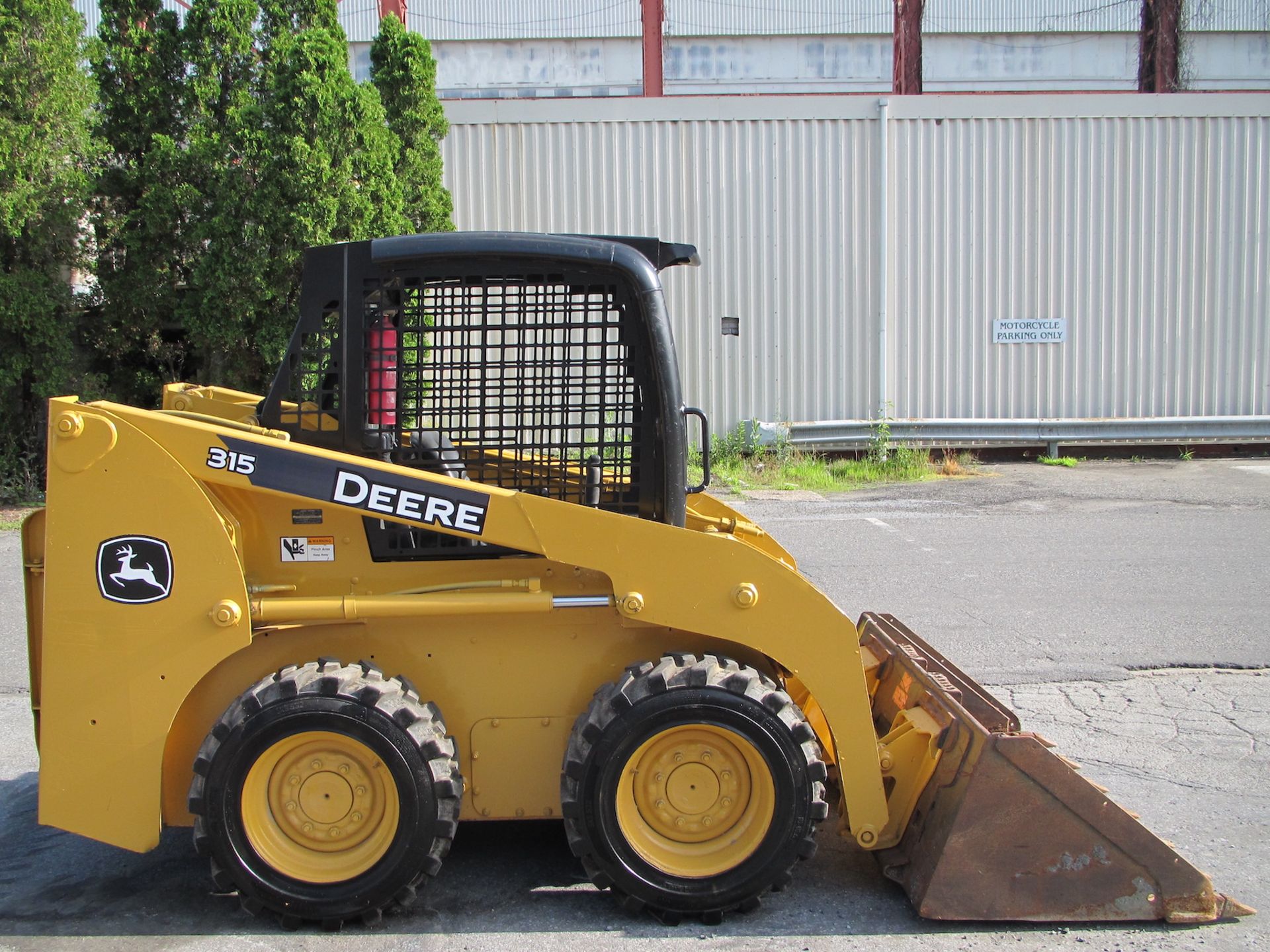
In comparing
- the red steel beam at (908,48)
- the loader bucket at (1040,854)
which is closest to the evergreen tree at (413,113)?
the loader bucket at (1040,854)

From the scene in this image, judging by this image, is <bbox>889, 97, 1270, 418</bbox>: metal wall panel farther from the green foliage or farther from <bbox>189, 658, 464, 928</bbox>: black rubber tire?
<bbox>189, 658, 464, 928</bbox>: black rubber tire

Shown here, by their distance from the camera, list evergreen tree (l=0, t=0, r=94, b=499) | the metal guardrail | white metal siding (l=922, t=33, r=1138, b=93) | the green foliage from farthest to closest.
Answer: white metal siding (l=922, t=33, r=1138, b=93), the metal guardrail, the green foliage, evergreen tree (l=0, t=0, r=94, b=499)

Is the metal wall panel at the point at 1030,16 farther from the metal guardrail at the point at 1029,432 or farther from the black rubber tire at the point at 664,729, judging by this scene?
the black rubber tire at the point at 664,729

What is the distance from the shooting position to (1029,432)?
14336 millimetres

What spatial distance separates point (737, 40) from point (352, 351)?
90.2ft

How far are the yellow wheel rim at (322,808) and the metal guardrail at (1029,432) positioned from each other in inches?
437

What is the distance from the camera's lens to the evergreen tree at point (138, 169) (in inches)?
440

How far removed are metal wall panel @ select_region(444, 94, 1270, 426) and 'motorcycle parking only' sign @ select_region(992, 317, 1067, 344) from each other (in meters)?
0.10

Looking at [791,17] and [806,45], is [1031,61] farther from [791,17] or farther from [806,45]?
[791,17]

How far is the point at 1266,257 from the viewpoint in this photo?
47.9 feet

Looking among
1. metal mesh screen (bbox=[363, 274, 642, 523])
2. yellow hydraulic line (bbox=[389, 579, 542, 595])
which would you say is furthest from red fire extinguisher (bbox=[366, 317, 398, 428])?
yellow hydraulic line (bbox=[389, 579, 542, 595])

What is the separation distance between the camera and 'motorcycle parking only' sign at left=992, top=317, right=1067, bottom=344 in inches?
569

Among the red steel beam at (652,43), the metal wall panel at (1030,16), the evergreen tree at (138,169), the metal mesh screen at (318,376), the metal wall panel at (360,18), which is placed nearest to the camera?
the metal mesh screen at (318,376)

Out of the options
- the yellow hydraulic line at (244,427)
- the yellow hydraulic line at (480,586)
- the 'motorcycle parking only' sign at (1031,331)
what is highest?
the 'motorcycle parking only' sign at (1031,331)
